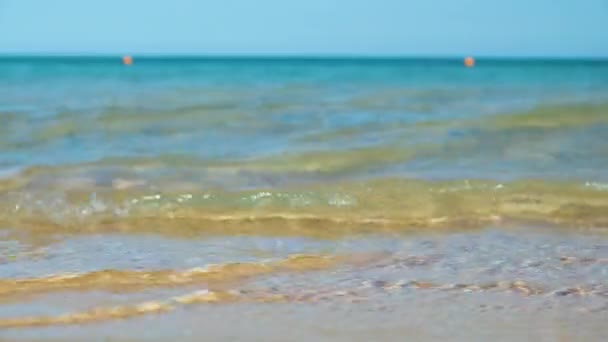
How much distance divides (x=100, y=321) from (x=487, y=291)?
179 cm

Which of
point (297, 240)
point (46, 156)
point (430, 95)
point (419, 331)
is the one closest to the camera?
point (419, 331)

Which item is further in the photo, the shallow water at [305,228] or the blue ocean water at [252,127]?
the blue ocean water at [252,127]

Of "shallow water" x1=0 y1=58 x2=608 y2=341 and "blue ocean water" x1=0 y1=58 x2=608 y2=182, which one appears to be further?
"blue ocean water" x1=0 y1=58 x2=608 y2=182

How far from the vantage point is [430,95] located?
1738 centimetres

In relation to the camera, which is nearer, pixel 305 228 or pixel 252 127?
pixel 305 228

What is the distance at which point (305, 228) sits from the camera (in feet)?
19.8

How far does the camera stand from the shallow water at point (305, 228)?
13.0 ft

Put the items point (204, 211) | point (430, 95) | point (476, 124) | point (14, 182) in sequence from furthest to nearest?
1. point (430, 95)
2. point (476, 124)
3. point (14, 182)
4. point (204, 211)

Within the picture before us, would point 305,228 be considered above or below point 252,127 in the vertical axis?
below

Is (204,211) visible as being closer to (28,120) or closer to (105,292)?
(105,292)

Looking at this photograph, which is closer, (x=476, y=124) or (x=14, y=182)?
(x=14, y=182)

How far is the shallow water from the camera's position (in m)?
3.95

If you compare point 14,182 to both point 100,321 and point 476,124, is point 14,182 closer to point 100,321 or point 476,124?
point 100,321

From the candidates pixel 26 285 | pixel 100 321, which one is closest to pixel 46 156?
pixel 26 285
